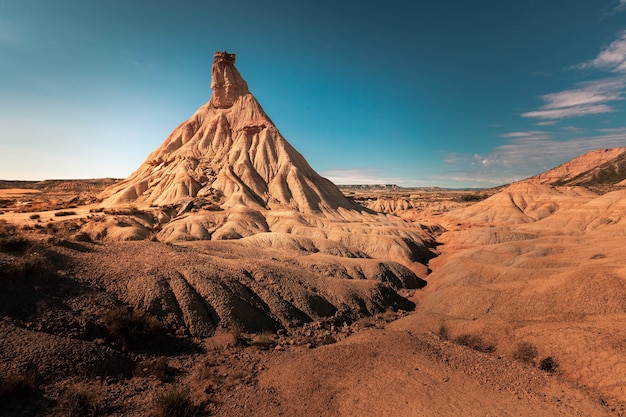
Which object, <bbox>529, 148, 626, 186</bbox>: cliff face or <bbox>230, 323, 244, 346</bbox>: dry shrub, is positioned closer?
<bbox>230, 323, 244, 346</bbox>: dry shrub

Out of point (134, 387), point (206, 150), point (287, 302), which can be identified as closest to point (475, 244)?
point (287, 302)

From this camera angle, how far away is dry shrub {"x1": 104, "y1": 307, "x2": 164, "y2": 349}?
12.0 meters

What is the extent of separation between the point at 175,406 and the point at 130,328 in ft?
15.1

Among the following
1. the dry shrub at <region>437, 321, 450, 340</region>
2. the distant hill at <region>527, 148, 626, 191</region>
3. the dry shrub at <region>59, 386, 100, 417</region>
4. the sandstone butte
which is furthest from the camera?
the distant hill at <region>527, 148, 626, 191</region>

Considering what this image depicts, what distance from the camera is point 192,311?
14797 mm

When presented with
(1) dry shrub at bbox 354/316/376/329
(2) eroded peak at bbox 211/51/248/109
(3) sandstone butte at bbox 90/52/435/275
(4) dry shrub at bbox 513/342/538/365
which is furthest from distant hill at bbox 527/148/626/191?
(1) dry shrub at bbox 354/316/376/329

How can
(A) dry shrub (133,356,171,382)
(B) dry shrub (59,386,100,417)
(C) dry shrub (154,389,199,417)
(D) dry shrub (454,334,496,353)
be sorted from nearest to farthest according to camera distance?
(B) dry shrub (59,386,100,417), (C) dry shrub (154,389,199,417), (A) dry shrub (133,356,171,382), (D) dry shrub (454,334,496,353)

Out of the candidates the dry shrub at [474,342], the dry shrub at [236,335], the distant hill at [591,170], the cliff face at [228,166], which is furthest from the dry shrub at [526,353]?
the distant hill at [591,170]

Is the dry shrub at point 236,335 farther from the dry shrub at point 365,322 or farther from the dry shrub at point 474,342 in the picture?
the dry shrub at point 474,342

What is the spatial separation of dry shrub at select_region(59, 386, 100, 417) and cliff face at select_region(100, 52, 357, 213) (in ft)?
128

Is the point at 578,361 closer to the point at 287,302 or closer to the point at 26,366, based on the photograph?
the point at 287,302

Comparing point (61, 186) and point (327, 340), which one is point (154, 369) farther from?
point (61, 186)

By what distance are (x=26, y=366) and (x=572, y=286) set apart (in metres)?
27.1

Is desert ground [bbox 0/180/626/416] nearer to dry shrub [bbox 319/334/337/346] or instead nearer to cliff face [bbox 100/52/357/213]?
dry shrub [bbox 319/334/337/346]
